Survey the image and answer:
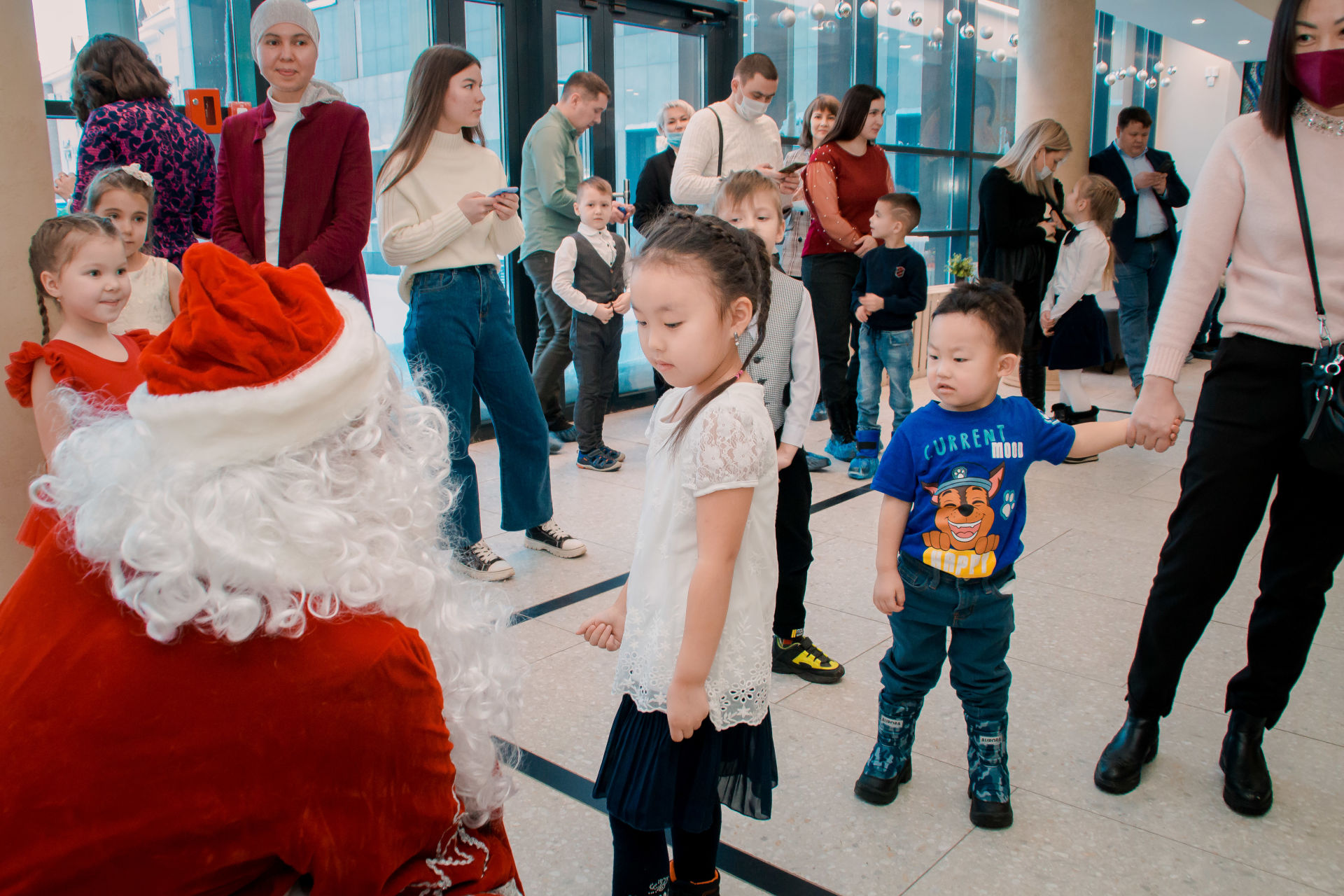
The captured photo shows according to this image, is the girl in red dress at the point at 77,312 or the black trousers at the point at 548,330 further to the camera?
the black trousers at the point at 548,330

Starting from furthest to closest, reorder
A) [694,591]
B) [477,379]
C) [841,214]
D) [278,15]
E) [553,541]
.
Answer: [841,214] → [553,541] → [477,379] → [278,15] → [694,591]

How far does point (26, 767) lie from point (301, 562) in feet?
0.80

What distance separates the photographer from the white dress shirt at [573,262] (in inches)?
171

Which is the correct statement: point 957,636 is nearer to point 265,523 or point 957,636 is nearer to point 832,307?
point 265,523

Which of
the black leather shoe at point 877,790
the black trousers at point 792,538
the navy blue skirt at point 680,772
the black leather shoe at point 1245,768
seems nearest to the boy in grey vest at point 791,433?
the black trousers at point 792,538

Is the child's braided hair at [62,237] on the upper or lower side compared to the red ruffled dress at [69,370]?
upper

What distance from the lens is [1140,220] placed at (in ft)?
20.0

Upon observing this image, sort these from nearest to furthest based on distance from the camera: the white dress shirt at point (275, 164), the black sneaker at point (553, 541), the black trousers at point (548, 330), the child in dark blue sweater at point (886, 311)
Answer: the white dress shirt at point (275, 164) < the black sneaker at point (553, 541) < the child in dark blue sweater at point (886, 311) < the black trousers at point (548, 330)

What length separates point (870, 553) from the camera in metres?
3.28

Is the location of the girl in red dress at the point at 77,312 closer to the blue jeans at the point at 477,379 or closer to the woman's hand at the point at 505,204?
the blue jeans at the point at 477,379

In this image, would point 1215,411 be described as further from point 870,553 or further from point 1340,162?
point 870,553

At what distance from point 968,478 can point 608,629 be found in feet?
2.40

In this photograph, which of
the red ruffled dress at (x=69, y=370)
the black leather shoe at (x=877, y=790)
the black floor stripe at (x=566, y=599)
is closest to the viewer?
the black leather shoe at (x=877, y=790)

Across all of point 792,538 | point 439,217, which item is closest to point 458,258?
point 439,217
